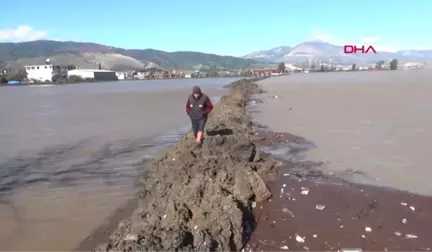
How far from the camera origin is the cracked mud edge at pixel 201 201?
17.8 feet

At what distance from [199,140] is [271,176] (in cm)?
219

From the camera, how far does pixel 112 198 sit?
9.18m

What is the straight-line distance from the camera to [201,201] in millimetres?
6562

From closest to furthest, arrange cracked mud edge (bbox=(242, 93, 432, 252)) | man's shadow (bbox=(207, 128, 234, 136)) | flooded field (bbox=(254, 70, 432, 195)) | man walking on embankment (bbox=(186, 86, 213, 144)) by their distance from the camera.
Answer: cracked mud edge (bbox=(242, 93, 432, 252)) < flooded field (bbox=(254, 70, 432, 195)) < man walking on embankment (bbox=(186, 86, 213, 144)) < man's shadow (bbox=(207, 128, 234, 136))

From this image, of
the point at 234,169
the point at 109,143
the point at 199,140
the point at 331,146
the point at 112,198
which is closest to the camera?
the point at 234,169

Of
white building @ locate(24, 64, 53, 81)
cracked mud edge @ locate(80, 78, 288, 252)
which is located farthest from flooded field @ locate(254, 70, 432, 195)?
white building @ locate(24, 64, 53, 81)

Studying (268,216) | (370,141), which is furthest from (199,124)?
(370,141)

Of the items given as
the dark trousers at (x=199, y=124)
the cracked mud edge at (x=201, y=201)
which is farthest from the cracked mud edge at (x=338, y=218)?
the dark trousers at (x=199, y=124)

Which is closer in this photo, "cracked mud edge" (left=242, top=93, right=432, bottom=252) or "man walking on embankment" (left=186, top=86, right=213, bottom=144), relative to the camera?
"cracked mud edge" (left=242, top=93, right=432, bottom=252)

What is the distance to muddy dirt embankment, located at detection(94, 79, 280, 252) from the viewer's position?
5.41 meters

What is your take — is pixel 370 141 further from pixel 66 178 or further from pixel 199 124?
pixel 66 178

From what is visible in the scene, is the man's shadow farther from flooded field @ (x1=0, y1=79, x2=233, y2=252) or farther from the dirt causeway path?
the dirt causeway path

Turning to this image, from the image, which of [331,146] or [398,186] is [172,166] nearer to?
[398,186]

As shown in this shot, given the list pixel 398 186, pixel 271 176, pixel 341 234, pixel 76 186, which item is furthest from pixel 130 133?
pixel 341 234
